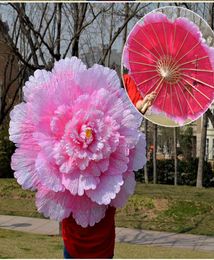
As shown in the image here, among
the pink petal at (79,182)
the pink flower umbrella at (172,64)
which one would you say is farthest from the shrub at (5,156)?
the pink petal at (79,182)

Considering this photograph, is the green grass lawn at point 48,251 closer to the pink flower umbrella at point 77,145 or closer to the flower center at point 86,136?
the pink flower umbrella at point 77,145

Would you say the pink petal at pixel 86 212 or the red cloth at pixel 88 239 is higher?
the pink petal at pixel 86 212

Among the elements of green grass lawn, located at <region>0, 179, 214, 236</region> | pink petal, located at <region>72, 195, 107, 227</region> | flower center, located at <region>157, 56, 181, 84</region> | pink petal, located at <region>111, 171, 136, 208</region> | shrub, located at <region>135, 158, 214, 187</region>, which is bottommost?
green grass lawn, located at <region>0, 179, 214, 236</region>

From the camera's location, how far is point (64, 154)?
8.01 feet

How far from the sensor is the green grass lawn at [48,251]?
6.20m

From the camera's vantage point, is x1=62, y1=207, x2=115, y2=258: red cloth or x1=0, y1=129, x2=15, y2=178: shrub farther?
x1=0, y1=129, x2=15, y2=178: shrub

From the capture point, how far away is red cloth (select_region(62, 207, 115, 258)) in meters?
2.51

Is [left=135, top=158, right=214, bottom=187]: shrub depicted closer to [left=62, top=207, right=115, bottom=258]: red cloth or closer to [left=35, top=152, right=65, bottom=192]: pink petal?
[left=62, top=207, right=115, bottom=258]: red cloth

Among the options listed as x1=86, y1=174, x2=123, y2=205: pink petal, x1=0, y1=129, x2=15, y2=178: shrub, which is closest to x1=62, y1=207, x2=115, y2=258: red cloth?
x1=86, y1=174, x2=123, y2=205: pink petal

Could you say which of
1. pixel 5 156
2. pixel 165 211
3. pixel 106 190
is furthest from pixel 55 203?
pixel 5 156

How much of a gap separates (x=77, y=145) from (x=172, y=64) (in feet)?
6.02

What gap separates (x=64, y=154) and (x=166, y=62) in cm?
186

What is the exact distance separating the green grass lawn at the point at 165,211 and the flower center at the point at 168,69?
568 centimetres

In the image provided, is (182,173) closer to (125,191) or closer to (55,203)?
(125,191)
